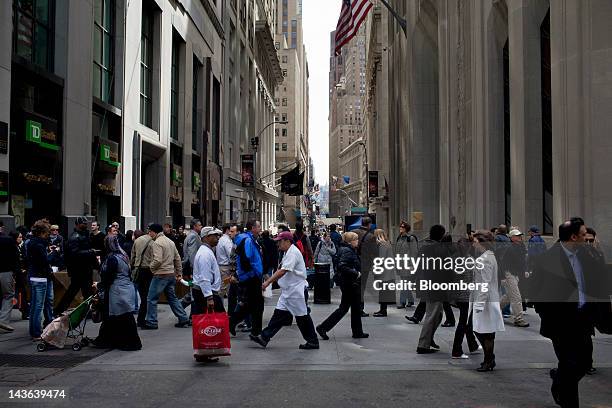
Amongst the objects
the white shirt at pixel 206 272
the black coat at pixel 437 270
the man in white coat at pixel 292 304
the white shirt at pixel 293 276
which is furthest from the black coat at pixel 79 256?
the black coat at pixel 437 270

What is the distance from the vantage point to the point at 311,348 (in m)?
9.25

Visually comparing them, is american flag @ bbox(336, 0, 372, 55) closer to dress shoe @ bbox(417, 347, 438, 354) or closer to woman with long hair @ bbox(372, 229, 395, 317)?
woman with long hair @ bbox(372, 229, 395, 317)

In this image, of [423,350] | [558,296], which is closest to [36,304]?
[423,350]

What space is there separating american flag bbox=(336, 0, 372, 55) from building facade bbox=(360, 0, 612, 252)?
3.82 meters

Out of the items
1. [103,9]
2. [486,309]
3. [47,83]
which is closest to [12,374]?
[486,309]

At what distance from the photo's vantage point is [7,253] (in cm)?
1019

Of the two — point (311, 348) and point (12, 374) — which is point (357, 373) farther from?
point (12, 374)

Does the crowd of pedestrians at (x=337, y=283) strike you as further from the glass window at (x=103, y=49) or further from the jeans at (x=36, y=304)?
the glass window at (x=103, y=49)

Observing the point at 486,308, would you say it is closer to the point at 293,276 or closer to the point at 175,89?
the point at 293,276

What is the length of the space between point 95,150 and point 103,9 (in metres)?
5.66

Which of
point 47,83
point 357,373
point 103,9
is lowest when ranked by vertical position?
point 357,373

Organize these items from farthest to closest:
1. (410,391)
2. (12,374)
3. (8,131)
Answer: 1. (8,131)
2. (12,374)
3. (410,391)

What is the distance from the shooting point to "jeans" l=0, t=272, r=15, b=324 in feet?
33.2

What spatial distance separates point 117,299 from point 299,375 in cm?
321
